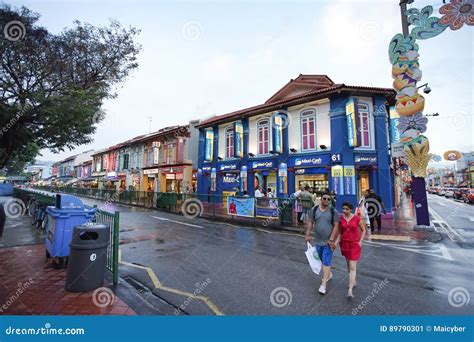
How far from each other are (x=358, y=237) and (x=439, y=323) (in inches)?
54.7

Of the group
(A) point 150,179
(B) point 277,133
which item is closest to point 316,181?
(B) point 277,133

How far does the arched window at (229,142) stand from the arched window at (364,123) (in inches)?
403

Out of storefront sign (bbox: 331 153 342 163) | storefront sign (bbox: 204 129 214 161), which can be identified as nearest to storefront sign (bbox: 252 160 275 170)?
storefront sign (bbox: 331 153 342 163)

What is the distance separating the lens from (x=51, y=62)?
9.11 metres

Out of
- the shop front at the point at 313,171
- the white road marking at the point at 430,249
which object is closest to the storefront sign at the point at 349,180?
the shop front at the point at 313,171

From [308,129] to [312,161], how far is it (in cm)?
243

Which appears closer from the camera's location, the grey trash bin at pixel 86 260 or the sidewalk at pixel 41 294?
the sidewalk at pixel 41 294

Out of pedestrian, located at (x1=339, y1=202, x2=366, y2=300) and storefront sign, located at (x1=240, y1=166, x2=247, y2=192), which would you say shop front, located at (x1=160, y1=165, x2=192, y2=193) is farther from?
pedestrian, located at (x1=339, y1=202, x2=366, y2=300)

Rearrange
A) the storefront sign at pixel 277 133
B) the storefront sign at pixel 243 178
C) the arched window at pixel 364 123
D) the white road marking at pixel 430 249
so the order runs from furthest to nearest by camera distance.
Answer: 1. the storefront sign at pixel 243 178
2. the storefront sign at pixel 277 133
3. the arched window at pixel 364 123
4. the white road marking at pixel 430 249

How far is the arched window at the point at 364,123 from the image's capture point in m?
14.7

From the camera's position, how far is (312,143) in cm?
1602

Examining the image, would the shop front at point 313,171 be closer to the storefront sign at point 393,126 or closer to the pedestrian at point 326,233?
the storefront sign at point 393,126

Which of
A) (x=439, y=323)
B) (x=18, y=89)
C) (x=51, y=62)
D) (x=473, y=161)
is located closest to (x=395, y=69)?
(x=439, y=323)

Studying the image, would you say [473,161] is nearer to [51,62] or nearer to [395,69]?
[395,69]
